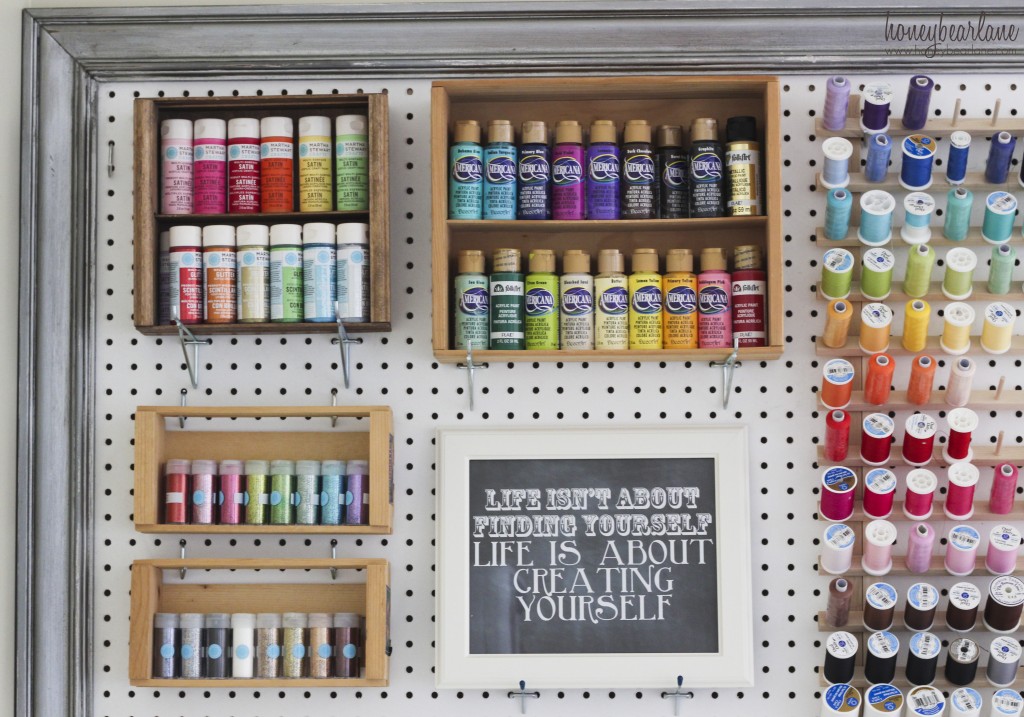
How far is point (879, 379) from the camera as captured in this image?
223 cm

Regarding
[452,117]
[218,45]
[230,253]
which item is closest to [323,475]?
[230,253]

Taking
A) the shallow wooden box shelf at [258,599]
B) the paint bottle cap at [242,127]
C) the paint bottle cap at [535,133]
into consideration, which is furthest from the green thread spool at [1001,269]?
the paint bottle cap at [242,127]

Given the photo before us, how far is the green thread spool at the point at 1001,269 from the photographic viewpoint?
88.7 inches

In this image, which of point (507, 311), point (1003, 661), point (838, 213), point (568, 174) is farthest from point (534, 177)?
point (1003, 661)

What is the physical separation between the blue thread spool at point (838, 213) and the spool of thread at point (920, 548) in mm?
596

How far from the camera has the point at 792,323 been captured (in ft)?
7.91

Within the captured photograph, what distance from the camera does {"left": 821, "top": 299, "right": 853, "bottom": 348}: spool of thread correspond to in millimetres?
2248

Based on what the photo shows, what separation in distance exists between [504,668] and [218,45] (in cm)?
141

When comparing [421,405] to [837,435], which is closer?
[837,435]

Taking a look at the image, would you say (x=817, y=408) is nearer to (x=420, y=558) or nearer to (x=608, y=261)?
(x=608, y=261)

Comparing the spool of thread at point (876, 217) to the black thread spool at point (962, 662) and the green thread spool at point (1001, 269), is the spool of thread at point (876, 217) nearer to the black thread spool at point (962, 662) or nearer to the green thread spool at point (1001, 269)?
the green thread spool at point (1001, 269)

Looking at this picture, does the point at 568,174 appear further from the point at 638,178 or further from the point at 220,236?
the point at 220,236

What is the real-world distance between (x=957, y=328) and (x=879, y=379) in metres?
0.18

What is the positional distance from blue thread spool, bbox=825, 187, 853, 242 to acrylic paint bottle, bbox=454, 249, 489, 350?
2.30 ft
